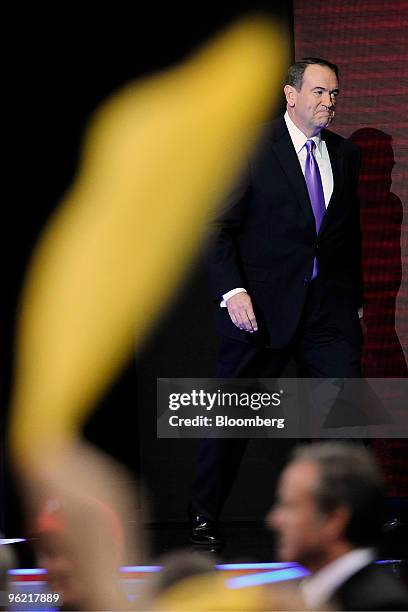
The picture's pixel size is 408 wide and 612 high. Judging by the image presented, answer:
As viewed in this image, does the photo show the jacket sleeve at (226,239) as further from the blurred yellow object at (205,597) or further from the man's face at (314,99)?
the blurred yellow object at (205,597)

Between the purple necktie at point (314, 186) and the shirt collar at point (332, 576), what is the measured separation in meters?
2.30

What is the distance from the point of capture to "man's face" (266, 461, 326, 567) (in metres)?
1.79

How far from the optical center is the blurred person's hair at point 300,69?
13.2ft

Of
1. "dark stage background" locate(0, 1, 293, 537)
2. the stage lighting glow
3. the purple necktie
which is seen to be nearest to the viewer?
the stage lighting glow

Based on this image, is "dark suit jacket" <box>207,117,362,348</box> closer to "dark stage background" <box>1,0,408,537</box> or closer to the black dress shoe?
"dark stage background" <box>1,0,408,537</box>

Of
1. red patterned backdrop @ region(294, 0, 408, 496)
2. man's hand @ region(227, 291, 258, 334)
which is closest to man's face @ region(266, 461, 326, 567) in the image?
man's hand @ region(227, 291, 258, 334)

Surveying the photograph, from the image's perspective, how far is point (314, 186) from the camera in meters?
3.99

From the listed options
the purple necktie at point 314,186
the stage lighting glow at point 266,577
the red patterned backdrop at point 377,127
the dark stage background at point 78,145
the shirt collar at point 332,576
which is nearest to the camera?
the shirt collar at point 332,576

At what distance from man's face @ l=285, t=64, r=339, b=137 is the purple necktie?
66 millimetres

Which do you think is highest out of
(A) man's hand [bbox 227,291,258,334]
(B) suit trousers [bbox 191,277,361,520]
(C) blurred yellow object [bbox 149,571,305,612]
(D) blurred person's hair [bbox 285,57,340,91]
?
(D) blurred person's hair [bbox 285,57,340,91]

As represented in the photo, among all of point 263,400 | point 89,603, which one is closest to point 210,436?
point 263,400

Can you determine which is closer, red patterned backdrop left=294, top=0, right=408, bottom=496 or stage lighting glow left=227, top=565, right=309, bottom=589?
stage lighting glow left=227, top=565, right=309, bottom=589

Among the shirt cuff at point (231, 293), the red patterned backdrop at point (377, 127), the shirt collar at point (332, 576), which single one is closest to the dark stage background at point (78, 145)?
the red patterned backdrop at point (377, 127)

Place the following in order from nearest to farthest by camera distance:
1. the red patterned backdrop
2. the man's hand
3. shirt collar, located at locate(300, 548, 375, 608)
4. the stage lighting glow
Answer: shirt collar, located at locate(300, 548, 375, 608)
the stage lighting glow
the man's hand
the red patterned backdrop
